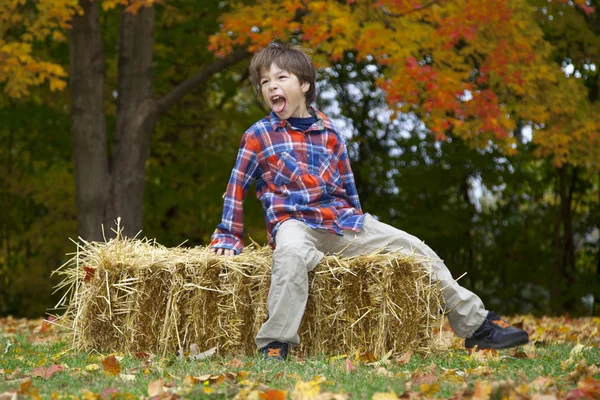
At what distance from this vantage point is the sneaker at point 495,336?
4293 mm

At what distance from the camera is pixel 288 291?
402 cm

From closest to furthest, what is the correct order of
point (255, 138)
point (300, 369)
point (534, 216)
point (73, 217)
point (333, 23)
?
point (300, 369), point (255, 138), point (333, 23), point (73, 217), point (534, 216)

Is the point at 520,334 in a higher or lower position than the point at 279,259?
lower

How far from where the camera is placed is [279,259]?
161 inches

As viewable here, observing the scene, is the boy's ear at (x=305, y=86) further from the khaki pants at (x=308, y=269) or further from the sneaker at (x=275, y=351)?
the sneaker at (x=275, y=351)

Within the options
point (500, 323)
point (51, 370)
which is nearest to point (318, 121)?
point (500, 323)

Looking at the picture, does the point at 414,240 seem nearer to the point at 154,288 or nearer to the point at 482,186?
the point at 154,288

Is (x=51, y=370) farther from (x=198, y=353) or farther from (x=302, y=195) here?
(x=302, y=195)

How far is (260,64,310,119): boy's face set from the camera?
444cm

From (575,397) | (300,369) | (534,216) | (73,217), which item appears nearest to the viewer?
(575,397)

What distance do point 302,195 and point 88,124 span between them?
548 centimetres

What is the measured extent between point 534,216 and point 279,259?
36.7 ft

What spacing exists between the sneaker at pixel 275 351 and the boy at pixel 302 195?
552 millimetres

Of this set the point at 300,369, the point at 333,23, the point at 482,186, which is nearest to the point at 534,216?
the point at 482,186
